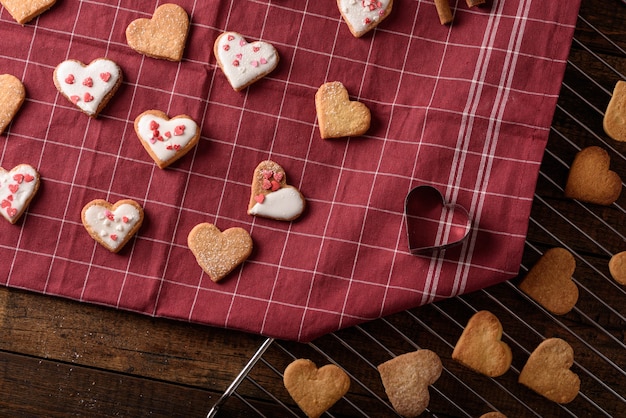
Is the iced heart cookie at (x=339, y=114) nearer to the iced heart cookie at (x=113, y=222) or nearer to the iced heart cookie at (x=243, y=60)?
the iced heart cookie at (x=243, y=60)

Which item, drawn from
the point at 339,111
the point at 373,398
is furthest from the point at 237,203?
the point at 373,398

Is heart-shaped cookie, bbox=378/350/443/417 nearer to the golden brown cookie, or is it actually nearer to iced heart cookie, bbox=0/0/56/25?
the golden brown cookie

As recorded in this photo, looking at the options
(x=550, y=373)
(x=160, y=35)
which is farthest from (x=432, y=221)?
(x=160, y=35)

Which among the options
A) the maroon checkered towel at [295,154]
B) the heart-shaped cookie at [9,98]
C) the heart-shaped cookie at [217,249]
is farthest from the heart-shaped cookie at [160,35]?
the heart-shaped cookie at [217,249]

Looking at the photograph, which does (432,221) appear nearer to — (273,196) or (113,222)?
(273,196)

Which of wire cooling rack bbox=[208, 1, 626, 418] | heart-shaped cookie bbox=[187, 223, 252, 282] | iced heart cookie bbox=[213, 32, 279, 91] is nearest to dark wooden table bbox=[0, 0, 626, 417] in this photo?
wire cooling rack bbox=[208, 1, 626, 418]

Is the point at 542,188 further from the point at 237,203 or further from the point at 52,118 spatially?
the point at 52,118

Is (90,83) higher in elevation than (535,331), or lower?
higher
